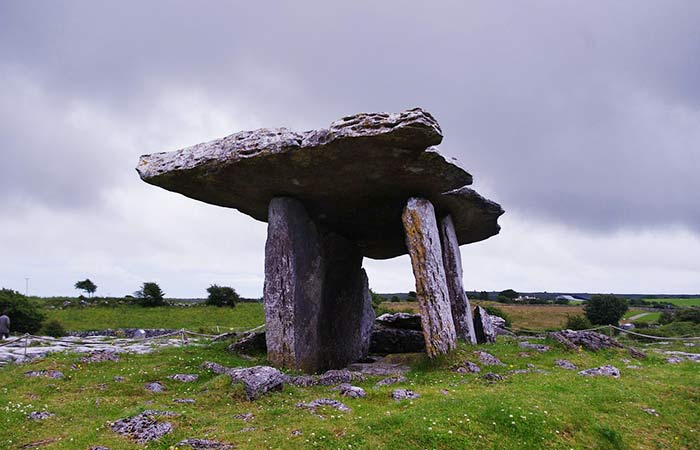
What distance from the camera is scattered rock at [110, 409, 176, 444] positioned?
7863mm

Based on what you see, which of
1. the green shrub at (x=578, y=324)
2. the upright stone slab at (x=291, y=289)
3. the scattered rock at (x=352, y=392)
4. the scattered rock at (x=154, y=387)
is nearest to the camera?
the scattered rock at (x=352, y=392)

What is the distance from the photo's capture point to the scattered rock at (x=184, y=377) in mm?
12289

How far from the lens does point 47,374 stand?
12250 mm

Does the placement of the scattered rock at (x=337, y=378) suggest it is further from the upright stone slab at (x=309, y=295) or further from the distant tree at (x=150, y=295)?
the distant tree at (x=150, y=295)

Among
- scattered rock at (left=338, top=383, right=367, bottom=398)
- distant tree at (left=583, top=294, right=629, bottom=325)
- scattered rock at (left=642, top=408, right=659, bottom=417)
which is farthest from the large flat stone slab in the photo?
distant tree at (left=583, top=294, right=629, bottom=325)

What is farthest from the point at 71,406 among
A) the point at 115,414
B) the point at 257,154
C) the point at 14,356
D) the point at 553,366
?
the point at 553,366

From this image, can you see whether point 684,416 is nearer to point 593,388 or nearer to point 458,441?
point 593,388

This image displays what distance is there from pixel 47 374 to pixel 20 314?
66.8 ft

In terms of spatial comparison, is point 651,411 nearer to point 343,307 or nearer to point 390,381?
point 390,381

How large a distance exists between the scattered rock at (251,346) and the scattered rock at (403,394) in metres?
7.73

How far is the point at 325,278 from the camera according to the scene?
692 inches

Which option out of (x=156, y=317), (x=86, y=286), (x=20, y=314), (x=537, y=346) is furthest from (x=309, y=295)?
(x=86, y=286)

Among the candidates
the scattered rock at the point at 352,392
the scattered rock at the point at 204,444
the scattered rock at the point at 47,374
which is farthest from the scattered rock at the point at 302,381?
the scattered rock at the point at 47,374

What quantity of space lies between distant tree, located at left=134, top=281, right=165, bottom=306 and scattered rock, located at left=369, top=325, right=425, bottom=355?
1171 inches
